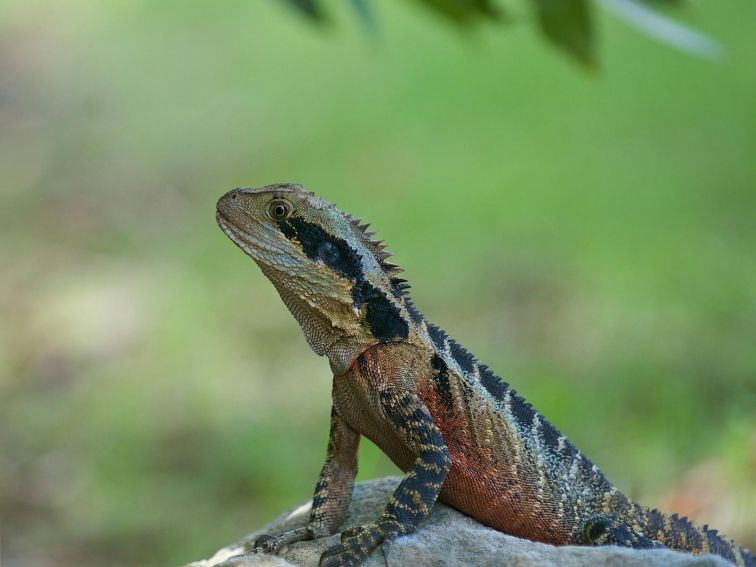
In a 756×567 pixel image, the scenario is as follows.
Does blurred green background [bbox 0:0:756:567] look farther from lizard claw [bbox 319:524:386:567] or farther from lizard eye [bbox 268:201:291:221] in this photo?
lizard claw [bbox 319:524:386:567]

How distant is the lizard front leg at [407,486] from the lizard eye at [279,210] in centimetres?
80

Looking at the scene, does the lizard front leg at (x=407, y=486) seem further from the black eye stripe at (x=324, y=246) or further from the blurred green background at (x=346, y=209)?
the blurred green background at (x=346, y=209)

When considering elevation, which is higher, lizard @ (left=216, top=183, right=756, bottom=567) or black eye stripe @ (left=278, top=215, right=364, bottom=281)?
black eye stripe @ (left=278, top=215, right=364, bottom=281)

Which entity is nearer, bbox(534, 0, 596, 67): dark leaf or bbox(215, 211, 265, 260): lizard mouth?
bbox(534, 0, 596, 67): dark leaf

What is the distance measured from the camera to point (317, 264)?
3.98 metres

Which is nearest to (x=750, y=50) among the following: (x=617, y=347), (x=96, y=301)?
(x=617, y=347)

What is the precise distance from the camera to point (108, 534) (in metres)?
7.70

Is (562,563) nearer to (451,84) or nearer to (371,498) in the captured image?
(371,498)

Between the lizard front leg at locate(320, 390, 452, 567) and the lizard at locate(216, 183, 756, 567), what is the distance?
0.01 meters

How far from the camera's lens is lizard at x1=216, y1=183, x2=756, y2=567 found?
3.98 meters

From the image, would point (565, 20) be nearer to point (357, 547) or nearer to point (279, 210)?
point (279, 210)

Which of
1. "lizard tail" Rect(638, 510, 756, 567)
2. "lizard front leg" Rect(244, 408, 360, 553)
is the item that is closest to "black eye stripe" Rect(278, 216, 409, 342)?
"lizard front leg" Rect(244, 408, 360, 553)

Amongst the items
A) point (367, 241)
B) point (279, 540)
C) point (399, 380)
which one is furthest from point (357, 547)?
point (367, 241)

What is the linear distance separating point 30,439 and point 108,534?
179 cm
